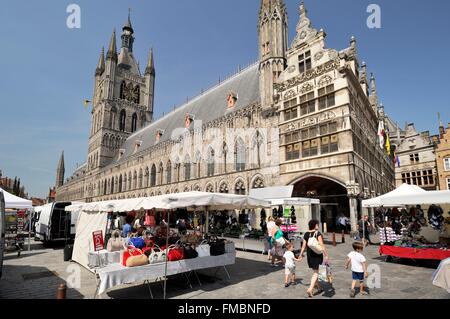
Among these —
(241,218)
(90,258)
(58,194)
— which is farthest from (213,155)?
(58,194)

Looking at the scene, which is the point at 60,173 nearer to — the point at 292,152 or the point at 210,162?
the point at 210,162

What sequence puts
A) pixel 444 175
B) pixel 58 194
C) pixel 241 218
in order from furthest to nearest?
1. pixel 58 194
2. pixel 444 175
3. pixel 241 218

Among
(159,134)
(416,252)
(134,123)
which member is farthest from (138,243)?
(134,123)

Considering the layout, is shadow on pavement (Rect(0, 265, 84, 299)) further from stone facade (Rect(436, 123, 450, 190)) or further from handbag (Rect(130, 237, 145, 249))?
stone facade (Rect(436, 123, 450, 190))

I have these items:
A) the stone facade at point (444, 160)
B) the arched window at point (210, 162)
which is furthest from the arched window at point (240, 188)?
the stone facade at point (444, 160)

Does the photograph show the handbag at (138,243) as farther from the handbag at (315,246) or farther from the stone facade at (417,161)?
the stone facade at (417,161)

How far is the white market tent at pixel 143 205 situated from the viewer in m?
6.36

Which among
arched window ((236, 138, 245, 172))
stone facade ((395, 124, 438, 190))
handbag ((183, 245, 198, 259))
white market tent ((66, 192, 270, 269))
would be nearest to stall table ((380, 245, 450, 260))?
white market tent ((66, 192, 270, 269))

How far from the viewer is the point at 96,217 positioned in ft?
30.8

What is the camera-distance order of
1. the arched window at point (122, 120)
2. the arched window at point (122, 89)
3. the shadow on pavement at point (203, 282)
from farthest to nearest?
the arched window at point (122, 89)
the arched window at point (122, 120)
the shadow on pavement at point (203, 282)

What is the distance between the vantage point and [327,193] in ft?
73.8

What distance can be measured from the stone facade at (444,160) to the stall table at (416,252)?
1154 inches
